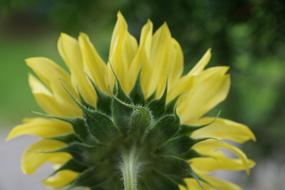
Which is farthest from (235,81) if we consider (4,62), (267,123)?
(4,62)

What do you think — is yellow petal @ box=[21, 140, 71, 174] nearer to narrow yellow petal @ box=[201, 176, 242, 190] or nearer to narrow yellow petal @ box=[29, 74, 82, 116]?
narrow yellow petal @ box=[29, 74, 82, 116]

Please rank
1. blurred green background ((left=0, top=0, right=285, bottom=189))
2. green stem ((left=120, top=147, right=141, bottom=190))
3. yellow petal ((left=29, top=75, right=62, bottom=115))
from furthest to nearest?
blurred green background ((left=0, top=0, right=285, bottom=189)), yellow petal ((left=29, top=75, right=62, bottom=115)), green stem ((left=120, top=147, right=141, bottom=190))

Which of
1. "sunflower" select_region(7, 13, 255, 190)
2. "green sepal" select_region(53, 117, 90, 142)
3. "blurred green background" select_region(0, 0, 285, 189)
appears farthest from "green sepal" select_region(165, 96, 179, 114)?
"blurred green background" select_region(0, 0, 285, 189)

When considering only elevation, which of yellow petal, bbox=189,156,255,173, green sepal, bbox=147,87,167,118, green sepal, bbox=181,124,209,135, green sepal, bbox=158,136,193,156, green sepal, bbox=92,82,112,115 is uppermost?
green sepal, bbox=92,82,112,115

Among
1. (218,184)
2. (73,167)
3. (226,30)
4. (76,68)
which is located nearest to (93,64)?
(76,68)

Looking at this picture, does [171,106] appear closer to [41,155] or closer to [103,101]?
[103,101]

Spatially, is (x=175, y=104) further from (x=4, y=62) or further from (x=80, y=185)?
(x=4, y=62)

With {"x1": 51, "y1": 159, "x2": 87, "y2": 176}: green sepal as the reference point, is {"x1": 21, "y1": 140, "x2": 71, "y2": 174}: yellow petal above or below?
above

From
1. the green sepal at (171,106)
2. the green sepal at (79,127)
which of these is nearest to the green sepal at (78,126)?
the green sepal at (79,127)
